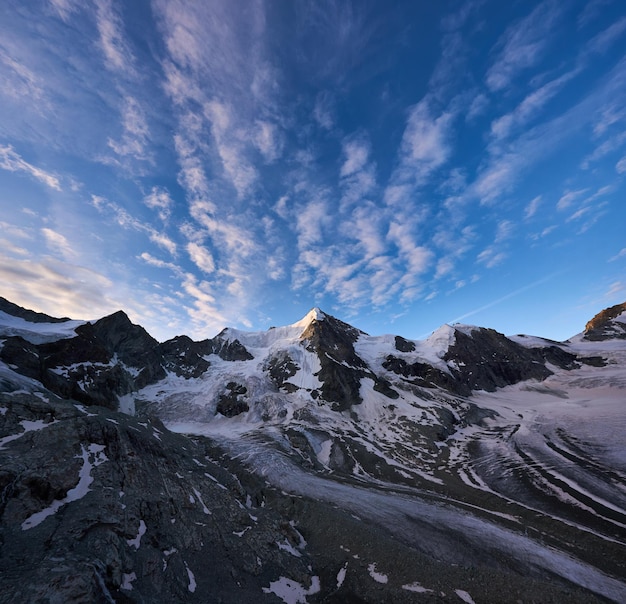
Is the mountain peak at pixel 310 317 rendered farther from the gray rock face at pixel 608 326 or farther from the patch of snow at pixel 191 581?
the gray rock face at pixel 608 326

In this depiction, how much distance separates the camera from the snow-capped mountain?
2191 centimetres

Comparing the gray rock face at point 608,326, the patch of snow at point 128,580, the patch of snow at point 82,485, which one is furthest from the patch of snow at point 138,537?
the gray rock face at point 608,326

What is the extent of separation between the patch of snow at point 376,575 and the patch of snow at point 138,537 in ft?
69.5

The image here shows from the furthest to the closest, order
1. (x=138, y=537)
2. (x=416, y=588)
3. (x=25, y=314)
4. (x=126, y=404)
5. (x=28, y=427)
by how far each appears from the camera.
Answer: (x=25, y=314)
(x=126, y=404)
(x=28, y=427)
(x=416, y=588)
(x=138, y=537)

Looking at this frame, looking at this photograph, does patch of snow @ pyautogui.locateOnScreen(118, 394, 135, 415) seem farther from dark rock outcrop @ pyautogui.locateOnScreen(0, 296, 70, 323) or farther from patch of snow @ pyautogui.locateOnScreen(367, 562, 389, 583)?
patch of snow @ pyautogui.locateOnScreen(367, 562, 389, 583)

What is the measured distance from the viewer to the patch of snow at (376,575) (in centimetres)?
2698

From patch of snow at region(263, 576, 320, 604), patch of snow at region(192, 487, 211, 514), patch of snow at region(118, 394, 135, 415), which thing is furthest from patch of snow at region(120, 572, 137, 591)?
patch of snow at region(118, 394, 135, 415)

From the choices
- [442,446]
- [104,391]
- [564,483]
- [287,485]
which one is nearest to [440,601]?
[287,485]

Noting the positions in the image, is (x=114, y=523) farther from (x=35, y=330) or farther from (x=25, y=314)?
(x=25, y=314)

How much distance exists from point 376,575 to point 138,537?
21749 mm

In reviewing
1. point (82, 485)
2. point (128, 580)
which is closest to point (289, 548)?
point (128, 580)

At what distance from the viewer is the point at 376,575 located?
2770 cm

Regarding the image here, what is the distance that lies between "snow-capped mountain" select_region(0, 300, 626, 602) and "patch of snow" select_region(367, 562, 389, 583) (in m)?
0.20

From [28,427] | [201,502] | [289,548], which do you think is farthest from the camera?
[201,502]
